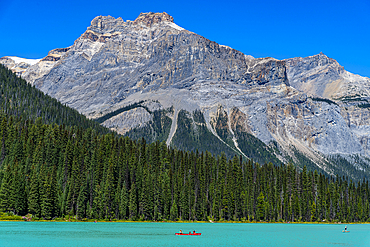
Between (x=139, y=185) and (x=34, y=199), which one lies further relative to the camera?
(x=139, y=185)

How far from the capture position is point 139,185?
13525cm

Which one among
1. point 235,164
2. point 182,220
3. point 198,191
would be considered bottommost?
point 182,220

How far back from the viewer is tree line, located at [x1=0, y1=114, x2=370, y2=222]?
11900cm

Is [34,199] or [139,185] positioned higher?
[139,185]

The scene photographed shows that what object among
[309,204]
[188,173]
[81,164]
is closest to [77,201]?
[81,164]

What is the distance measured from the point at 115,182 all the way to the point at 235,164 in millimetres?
54303

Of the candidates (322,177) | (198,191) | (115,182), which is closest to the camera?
(115,182)

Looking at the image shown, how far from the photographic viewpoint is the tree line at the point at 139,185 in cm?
11900

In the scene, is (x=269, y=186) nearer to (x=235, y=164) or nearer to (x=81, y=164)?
(x=235, y=164)

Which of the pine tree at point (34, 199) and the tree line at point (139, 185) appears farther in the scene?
the tree line at point (139, 185)

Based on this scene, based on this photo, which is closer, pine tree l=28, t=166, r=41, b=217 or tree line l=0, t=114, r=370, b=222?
pine tree l=28, t=166, r=41, b=217

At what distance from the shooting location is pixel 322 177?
181 meters

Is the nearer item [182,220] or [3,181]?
[3,181]

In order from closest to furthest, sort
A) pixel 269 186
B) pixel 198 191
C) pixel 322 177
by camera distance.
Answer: pixel 198 191, pixel 269 186, pixel 322 177
